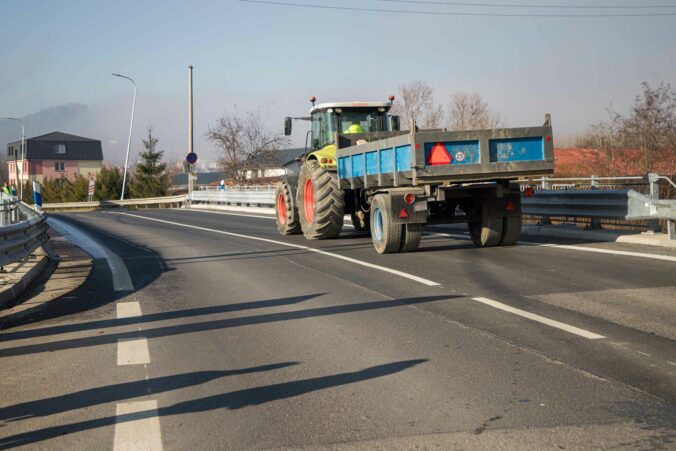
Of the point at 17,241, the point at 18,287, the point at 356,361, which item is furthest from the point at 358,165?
the point at 356,361

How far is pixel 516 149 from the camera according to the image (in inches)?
455

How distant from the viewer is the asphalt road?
3998 millimetres

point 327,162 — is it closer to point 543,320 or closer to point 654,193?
point 654,193

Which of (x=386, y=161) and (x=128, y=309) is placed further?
(x=386, y=161)

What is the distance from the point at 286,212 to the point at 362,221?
2557 millimetres

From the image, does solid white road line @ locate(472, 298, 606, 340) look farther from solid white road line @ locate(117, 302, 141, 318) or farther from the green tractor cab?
the green tractor cab

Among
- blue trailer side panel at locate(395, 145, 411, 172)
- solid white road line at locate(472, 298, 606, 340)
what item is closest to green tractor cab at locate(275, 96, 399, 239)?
blue trailer side panel at locate(395, 145, 411, 172)

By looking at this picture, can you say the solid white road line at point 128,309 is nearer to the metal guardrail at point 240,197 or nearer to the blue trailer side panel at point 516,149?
the blue trailer side panel at point 516,149

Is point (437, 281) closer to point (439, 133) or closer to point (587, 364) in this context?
point (439, 133)

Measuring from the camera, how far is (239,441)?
3875mm

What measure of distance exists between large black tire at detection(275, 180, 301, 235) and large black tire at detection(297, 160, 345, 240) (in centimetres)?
150

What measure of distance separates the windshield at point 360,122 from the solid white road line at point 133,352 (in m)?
10.2

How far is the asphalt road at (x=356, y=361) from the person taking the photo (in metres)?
4.00

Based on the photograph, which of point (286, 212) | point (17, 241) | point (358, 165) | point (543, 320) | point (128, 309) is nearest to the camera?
point (543, 320)
